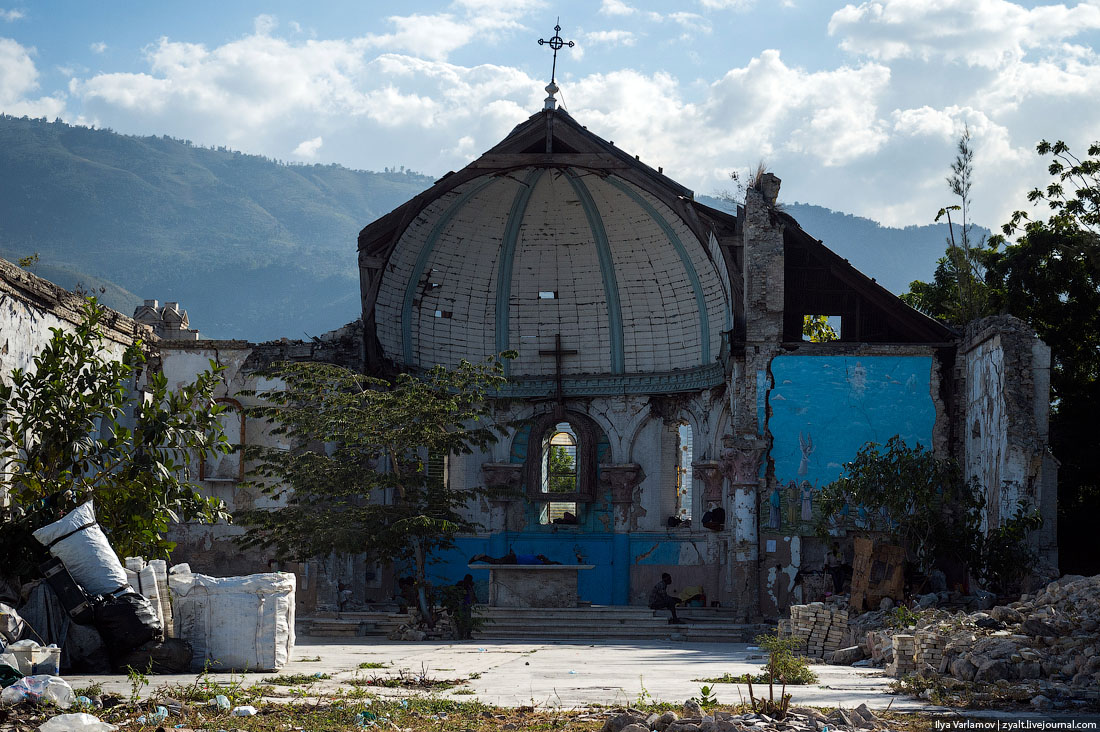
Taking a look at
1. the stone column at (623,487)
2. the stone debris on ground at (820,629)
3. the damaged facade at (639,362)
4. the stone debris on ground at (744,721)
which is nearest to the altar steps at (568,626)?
the damaged facade at (639,362)

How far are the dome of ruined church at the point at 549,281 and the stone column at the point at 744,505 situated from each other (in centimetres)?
393

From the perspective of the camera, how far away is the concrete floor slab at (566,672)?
1064 cm

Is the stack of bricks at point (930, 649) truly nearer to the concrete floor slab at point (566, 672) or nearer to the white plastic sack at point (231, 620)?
the concrete floor slab at point (566, 672)

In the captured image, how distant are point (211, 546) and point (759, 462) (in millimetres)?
12393

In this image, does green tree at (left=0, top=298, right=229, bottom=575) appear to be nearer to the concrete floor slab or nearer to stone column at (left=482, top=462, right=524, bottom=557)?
the concrete floor slab

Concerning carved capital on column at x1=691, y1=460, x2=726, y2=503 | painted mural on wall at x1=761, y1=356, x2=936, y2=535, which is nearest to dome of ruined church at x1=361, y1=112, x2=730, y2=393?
carved capital on column at x1=691, y1=460, x2=726, y2=503

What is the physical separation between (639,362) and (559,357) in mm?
2059

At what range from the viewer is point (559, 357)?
3200cm

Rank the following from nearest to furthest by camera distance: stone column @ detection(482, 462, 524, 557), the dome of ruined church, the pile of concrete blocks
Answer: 1. the pile of concrete blocks
2. the dome of ruined church
3. stone column @ detection(482, 462, 524, 557)

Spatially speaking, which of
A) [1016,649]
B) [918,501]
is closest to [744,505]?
[918,501]

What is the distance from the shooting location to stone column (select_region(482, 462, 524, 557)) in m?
31.4

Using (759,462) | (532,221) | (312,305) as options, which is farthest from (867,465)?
(312,305)

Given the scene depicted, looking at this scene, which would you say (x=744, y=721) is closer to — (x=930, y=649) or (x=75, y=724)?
(x=75, y=724)

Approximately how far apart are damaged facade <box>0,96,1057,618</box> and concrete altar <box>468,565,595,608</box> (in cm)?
145
